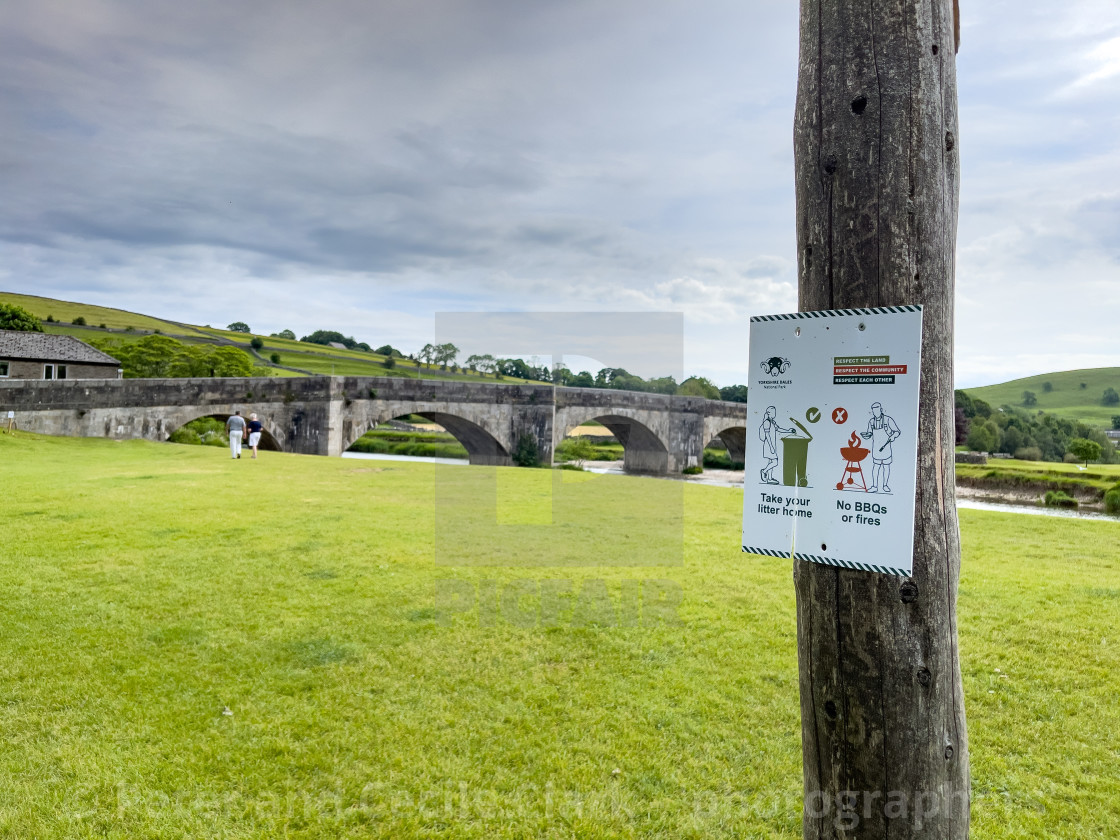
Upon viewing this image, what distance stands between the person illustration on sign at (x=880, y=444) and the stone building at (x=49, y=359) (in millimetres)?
36816

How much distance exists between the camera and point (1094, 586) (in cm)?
653

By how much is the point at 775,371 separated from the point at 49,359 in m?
39.1

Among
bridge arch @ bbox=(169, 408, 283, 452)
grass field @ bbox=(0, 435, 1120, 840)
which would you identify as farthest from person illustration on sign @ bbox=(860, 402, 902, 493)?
bridge arch @ bbox=(169, 408, 283, 452)

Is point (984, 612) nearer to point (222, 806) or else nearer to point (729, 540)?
point (729, 540)

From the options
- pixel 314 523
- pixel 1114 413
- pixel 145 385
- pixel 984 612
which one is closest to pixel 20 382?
pixel 145 385

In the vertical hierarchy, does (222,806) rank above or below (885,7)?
below

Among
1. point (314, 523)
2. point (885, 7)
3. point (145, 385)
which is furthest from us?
point (145, 385)

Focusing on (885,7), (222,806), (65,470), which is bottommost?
(222,806)

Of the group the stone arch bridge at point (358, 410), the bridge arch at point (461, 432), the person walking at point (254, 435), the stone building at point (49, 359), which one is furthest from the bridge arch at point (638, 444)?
the stone building at point (49, 359)

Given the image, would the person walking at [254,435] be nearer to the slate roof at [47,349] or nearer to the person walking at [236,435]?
the person walking at [236,435]

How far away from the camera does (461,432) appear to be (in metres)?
27.0

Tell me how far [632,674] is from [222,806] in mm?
2333

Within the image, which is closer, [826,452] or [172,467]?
[826,452]

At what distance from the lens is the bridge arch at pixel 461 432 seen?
22.9 meters
